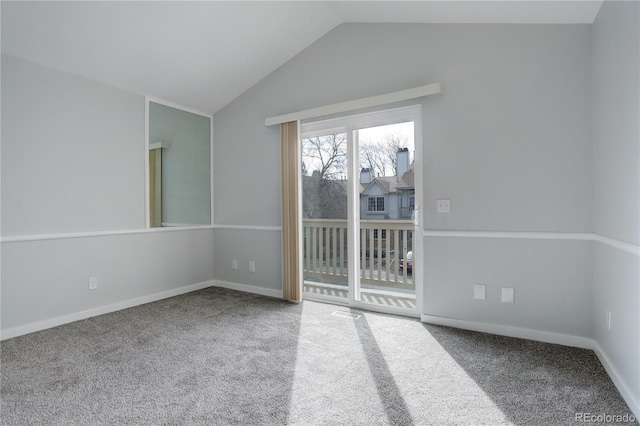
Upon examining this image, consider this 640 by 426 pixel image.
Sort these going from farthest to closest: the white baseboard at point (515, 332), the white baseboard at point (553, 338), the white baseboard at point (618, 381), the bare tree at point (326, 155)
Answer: the bare tree at point (326, 155) < the white baseboard at point (515, 332) < the white baseboard at point (553, 338) < the white baseboard at point (618, 381)

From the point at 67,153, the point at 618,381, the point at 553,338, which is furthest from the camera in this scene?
the point at 67,153

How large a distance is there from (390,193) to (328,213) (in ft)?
2.41

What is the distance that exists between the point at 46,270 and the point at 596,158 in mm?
4339

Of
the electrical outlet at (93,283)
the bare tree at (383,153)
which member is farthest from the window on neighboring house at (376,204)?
the electrical outlet at (93,283)

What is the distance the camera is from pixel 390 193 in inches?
127

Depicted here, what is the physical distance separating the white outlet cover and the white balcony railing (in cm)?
81

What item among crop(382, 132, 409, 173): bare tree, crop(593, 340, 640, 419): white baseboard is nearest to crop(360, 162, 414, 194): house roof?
crop(382, 132, 409, 173): bare tree

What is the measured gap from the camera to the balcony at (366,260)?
3225 millimetres

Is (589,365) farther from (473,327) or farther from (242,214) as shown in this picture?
(242,214)

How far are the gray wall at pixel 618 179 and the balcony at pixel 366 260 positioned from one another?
1.41 m

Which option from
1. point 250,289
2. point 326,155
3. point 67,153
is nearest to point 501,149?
point 326,155

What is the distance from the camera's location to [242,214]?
4.10m

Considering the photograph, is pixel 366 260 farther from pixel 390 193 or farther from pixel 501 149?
pixel 501 149

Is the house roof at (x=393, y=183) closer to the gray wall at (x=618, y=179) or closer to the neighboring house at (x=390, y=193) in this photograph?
the neighboring house at (x=390, y=193)
